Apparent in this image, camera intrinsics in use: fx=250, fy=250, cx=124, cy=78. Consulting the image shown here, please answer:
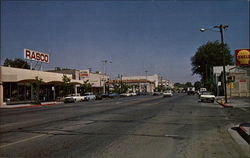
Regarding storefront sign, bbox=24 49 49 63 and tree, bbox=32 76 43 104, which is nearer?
tree, bbox=32 76 43 104

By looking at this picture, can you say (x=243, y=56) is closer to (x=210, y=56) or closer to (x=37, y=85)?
(x=37, y=85)

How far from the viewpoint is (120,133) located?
970 centimetres

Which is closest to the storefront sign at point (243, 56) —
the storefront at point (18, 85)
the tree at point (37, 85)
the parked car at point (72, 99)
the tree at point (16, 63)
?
the parked car at point (72, 99)

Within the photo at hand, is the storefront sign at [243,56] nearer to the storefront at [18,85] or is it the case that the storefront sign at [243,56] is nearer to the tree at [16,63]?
the storefront at [18,85]

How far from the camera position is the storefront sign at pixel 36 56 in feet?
157

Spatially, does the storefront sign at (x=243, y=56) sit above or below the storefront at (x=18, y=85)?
above

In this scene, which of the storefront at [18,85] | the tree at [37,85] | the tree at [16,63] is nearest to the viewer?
the storefront at [18,85]

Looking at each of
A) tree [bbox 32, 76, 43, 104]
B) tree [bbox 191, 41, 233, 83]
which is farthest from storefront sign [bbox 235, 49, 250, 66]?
tree [bbox 191, 41, 233, 83]

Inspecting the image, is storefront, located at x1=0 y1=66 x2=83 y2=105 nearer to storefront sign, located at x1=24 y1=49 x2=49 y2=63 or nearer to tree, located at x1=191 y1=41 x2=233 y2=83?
storefront sign, located at x1=24 y1=49 x2=49 y2=63

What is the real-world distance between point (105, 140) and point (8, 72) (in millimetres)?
36403

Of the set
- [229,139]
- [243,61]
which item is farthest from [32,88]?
[229,139]

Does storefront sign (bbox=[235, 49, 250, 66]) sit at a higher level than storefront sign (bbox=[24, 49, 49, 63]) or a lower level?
lower

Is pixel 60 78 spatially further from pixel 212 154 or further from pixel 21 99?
pixel 212 154

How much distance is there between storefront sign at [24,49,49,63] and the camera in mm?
47781
